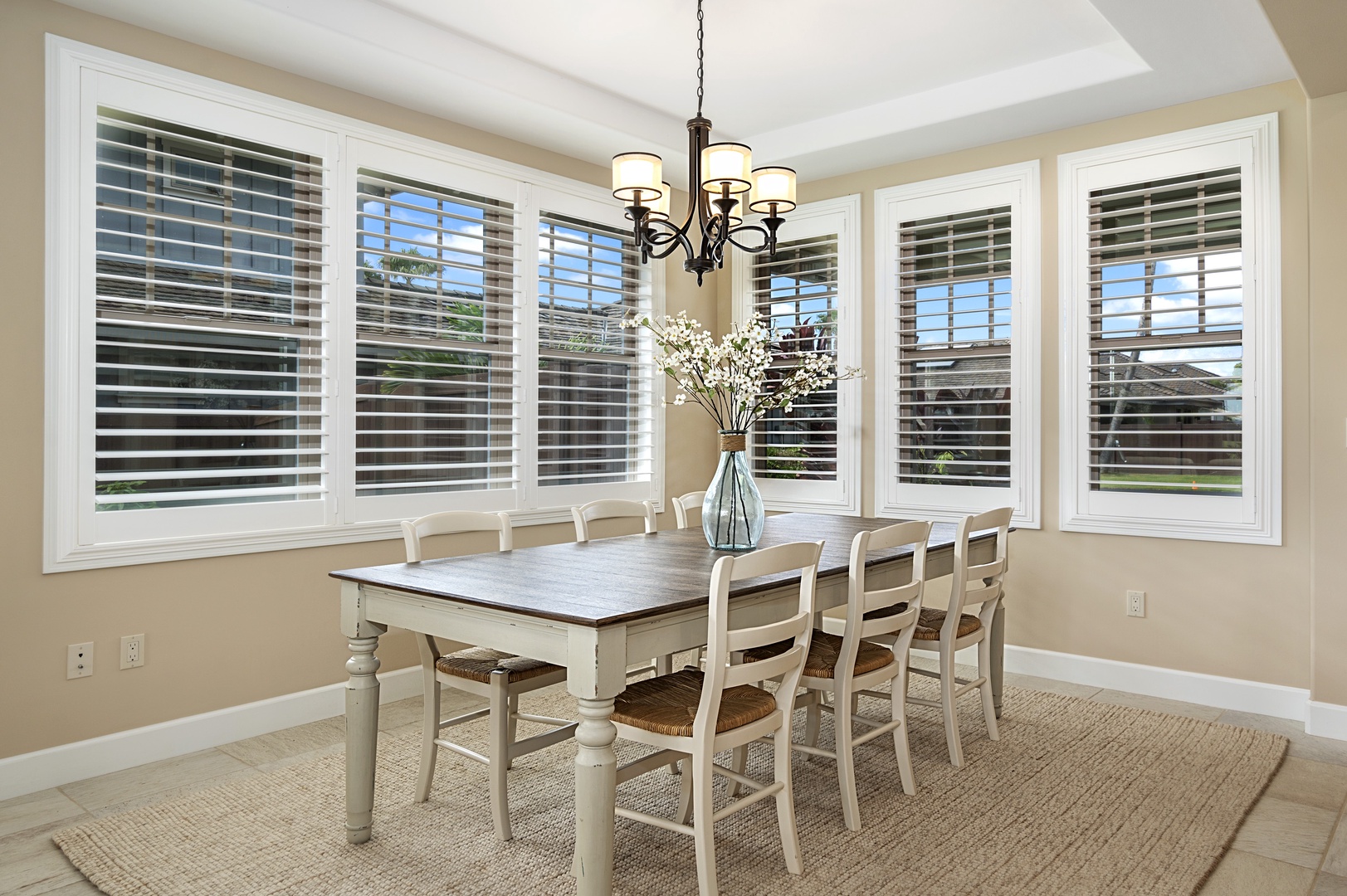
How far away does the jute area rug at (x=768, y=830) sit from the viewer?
2.38 metres

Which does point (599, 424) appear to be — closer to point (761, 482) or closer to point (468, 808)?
point (761, 482)

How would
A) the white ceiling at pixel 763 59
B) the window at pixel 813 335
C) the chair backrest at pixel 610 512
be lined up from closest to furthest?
the white ceiling at pixel 763 59, the chair backrest at pixel 610 512, the window at pixel 813 335

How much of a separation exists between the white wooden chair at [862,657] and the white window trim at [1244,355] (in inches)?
71.8

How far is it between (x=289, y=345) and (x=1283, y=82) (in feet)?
14.8

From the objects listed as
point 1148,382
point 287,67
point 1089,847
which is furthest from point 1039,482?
point 287,67

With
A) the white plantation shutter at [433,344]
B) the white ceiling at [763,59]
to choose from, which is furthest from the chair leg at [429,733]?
the white ceiling at [763,59]

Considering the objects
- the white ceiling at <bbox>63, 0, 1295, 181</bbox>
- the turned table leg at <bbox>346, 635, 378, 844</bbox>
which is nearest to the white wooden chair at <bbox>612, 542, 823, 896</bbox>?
the turned table leg at <bbox>346, 635, 378, 844</bbox>

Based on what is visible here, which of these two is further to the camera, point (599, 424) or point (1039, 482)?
point (599, 424)

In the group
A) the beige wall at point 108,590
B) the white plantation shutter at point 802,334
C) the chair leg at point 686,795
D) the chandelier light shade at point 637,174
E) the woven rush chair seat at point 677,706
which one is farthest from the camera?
the white plantation shutter at point 802,334

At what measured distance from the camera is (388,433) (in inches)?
161

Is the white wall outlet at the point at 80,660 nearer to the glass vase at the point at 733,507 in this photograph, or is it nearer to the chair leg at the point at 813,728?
the glass vase at the point at 733,507

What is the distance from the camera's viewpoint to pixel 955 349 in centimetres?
485

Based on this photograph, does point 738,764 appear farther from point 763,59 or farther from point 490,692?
point 763,59

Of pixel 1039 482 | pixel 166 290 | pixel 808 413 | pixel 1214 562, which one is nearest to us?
pixel 166 290
